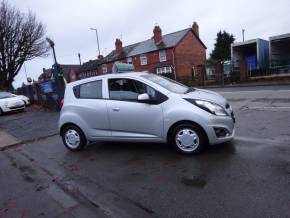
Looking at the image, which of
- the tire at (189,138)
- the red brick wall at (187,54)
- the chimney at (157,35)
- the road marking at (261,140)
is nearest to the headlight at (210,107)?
the tire at (189,138)

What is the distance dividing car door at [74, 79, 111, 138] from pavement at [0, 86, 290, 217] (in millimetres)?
516

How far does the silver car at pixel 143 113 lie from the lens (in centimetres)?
499

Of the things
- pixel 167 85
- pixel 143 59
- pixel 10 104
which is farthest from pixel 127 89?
pixel 143 59

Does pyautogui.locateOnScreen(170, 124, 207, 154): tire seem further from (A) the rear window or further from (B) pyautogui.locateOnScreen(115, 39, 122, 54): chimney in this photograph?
(B) pyautogui.locateOnScreen(115, 39, 122, 54): chimney

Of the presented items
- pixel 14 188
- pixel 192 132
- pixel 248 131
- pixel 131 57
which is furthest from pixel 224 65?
pixel 131 57

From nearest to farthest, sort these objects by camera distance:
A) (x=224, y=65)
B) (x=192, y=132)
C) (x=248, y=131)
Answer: (x=192, y=132), (x=248, y=131), (x=224, y=65)

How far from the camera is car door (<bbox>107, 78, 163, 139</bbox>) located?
17.4 feet

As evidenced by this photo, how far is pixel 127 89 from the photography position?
5676 mm

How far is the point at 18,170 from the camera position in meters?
5.74

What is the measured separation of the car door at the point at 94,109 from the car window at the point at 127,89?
260mm

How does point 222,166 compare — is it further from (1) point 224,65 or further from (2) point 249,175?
(1) point 224,65

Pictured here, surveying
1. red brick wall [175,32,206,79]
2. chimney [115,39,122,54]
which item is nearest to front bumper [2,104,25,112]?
red brick wall [175,32,206,79]

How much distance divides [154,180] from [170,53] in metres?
38.8

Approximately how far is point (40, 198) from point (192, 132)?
272 cm
